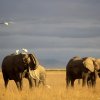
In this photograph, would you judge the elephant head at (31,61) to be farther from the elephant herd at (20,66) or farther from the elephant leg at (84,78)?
the elephant leg at (84,78)

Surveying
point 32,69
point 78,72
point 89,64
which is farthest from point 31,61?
point 89,64

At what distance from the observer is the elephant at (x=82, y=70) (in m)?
34.2

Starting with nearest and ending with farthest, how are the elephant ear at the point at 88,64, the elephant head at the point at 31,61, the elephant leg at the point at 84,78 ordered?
the elephant head at the point at 31,61 → the elephant leg at the point at 84,78 → the elephant ear at the point at 88,64

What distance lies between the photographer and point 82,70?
1355 inches

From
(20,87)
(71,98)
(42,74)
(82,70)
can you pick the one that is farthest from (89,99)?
(42,74)

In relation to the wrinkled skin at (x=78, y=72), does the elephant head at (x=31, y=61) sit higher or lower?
higher

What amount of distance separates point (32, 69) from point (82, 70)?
7893 millimetres

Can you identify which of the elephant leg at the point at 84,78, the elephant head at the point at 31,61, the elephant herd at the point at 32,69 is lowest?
the elephant leg at the point at 84,78

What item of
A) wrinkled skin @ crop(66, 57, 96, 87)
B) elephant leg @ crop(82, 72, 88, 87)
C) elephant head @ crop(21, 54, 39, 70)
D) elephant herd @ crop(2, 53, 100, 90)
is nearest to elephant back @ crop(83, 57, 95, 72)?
elephant herd @ crop(2, 53, 100, 90)

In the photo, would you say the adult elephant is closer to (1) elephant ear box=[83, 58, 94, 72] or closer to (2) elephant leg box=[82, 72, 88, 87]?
(2) elephant leg box=[82, 72, 88, 87]

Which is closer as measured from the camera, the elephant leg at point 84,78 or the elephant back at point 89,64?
the elephant leg at point 84,78

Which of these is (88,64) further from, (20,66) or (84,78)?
(20,66)

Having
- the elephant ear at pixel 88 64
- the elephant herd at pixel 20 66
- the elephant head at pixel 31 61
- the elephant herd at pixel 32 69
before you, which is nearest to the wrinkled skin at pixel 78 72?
the elephant herd at pixel 32 69

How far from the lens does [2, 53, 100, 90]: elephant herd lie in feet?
89.6
